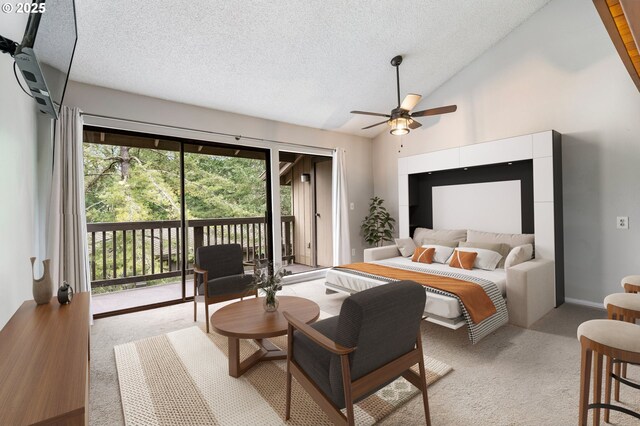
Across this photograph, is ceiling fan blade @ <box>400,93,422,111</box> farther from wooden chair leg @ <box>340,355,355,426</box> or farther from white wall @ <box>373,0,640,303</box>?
wooden chair leg @ <box>340,355,355,426</box>

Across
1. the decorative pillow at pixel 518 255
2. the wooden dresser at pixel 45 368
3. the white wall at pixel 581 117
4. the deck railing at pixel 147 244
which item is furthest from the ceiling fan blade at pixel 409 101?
the wooden dresser at pixel 45 368

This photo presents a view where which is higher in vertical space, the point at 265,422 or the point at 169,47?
the point at 169,47

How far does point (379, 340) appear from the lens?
4.63ft

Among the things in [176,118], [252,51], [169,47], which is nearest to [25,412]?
[169,47]

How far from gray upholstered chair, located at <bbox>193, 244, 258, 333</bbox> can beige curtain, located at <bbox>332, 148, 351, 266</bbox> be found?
2254mm

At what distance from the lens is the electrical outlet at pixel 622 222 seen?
3.24 meters

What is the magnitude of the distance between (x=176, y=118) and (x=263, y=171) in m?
1.51

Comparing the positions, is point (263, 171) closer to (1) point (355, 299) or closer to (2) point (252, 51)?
(2) point (252, 51)

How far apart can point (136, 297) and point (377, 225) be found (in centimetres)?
406

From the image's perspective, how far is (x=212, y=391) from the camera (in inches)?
79.7

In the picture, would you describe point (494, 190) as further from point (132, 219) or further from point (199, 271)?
point (132, 219)

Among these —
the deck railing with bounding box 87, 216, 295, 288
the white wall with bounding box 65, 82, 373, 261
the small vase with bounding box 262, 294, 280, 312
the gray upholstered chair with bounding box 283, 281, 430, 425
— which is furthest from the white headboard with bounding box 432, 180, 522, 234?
the small vase with bounding box 262, 294, 280, 312

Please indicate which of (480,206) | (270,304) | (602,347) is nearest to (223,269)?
(270,304)

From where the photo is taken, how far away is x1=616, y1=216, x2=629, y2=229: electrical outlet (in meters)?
3.24
